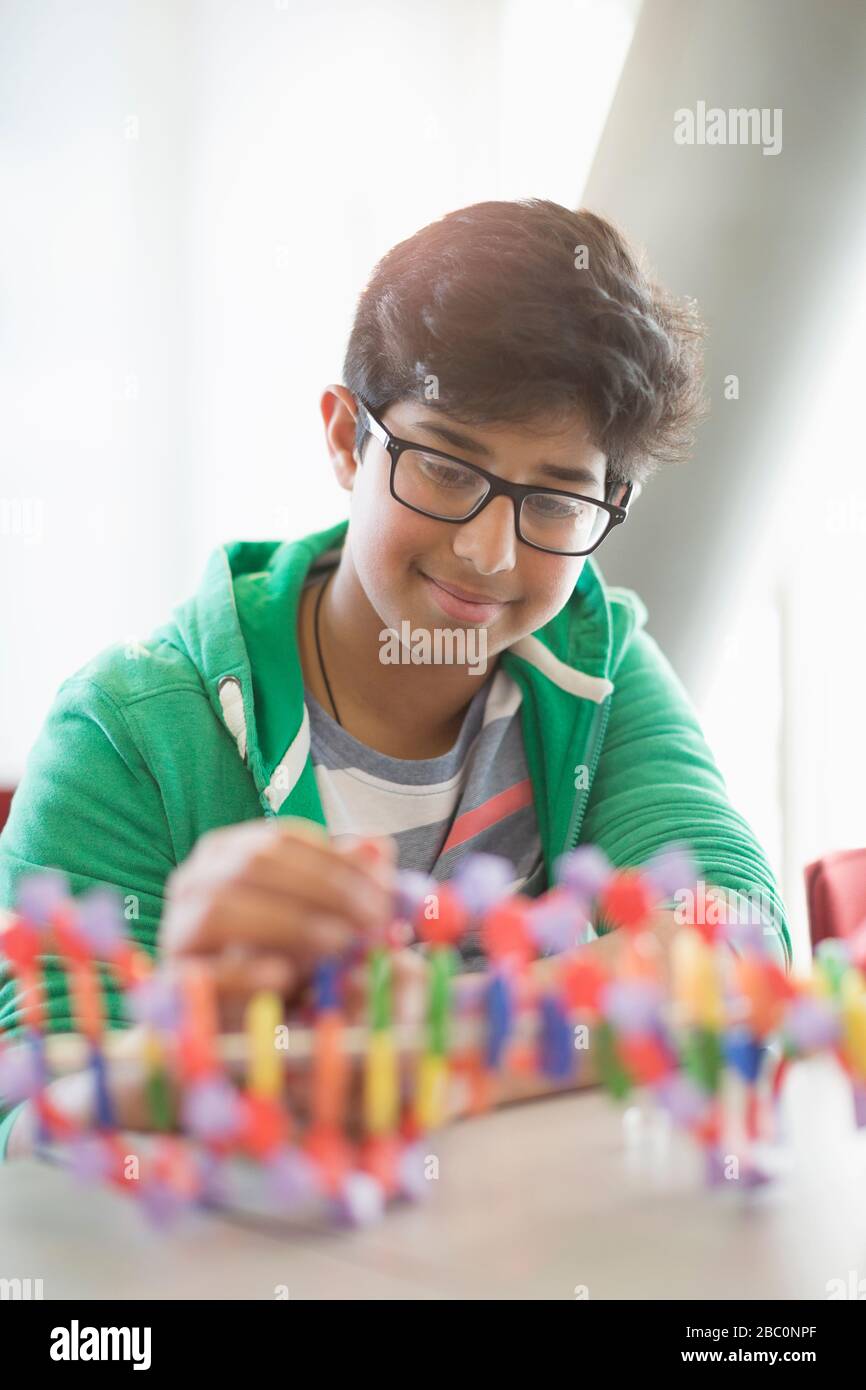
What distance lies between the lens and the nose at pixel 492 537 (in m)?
0.91

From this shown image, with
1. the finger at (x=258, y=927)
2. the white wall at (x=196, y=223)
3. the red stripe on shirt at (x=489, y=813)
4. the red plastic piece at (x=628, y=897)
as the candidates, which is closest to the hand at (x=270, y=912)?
the finger at (x=258, y=927)

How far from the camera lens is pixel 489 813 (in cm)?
111

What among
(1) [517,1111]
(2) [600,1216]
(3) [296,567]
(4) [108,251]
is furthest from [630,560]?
(2) [600,1216]

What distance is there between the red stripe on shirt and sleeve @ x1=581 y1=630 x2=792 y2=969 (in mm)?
61

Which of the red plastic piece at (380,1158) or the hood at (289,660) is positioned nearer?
the red plastic piece at (380,1158)

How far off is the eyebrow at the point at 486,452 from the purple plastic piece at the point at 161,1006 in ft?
1.68

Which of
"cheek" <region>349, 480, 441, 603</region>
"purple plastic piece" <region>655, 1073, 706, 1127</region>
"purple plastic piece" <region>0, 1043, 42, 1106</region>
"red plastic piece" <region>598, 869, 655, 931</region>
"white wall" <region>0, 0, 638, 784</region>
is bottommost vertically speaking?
"purple plastic piece" <region>655, 1073, 706, 1127</region>

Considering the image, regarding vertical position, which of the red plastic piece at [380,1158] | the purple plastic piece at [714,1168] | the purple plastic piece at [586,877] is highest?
the purple plastic piece at [586,877]

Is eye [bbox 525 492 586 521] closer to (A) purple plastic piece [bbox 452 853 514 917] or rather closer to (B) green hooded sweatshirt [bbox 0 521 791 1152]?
(B) green hooded sweatshirt [bbox 0 521 791 1152]

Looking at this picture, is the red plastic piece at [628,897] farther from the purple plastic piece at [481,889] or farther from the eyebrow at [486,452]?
the eyebrow at [486,452]

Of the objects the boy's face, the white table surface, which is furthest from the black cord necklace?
the white table surface

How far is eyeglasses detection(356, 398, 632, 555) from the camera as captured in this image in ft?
3.00

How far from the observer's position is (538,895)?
1138 mm

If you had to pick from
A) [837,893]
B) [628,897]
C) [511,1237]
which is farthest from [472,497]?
[837,893]
